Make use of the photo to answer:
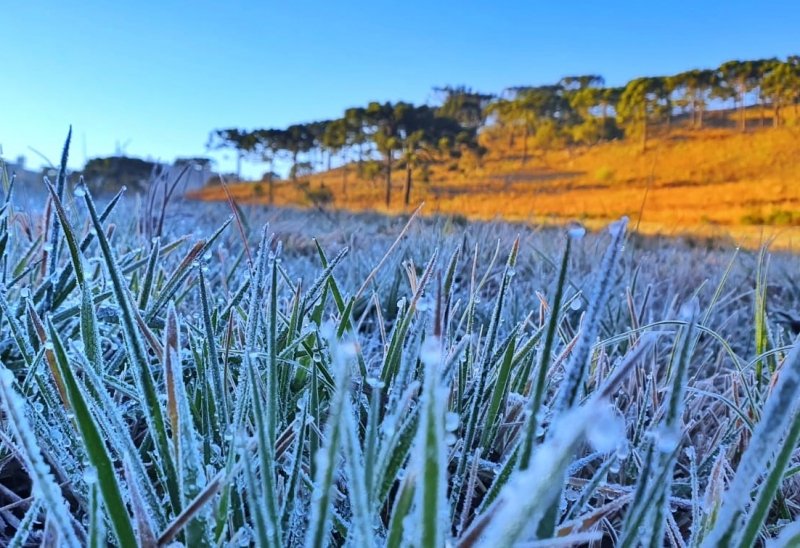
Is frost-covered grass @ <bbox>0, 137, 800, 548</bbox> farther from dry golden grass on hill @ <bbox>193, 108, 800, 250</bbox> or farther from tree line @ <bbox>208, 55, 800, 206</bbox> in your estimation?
tree line @ <bbox>208, 55, 800, 206</bbox>

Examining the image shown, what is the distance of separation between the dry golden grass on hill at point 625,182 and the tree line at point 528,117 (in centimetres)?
65

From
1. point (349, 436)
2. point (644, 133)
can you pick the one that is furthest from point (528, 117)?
point (349, 436)

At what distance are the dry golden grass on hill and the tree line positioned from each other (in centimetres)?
65

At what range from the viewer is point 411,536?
216 mm

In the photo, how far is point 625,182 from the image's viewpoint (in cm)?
1534

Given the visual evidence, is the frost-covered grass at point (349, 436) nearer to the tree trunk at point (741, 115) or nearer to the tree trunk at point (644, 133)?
the tree trunk at point (644, 133)

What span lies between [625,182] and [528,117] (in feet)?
21.2

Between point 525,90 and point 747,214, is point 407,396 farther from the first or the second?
point 525,90

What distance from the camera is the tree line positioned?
14.1m

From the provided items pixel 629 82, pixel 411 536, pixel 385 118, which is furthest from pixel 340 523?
pixel 629 82

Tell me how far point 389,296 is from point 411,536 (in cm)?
81

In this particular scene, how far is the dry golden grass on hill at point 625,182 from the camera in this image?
812cm

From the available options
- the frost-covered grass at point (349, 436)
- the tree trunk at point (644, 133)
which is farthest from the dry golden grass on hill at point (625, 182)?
the frost-covered grass at point (349, 436)

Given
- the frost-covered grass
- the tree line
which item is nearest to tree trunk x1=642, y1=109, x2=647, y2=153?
the tree line
